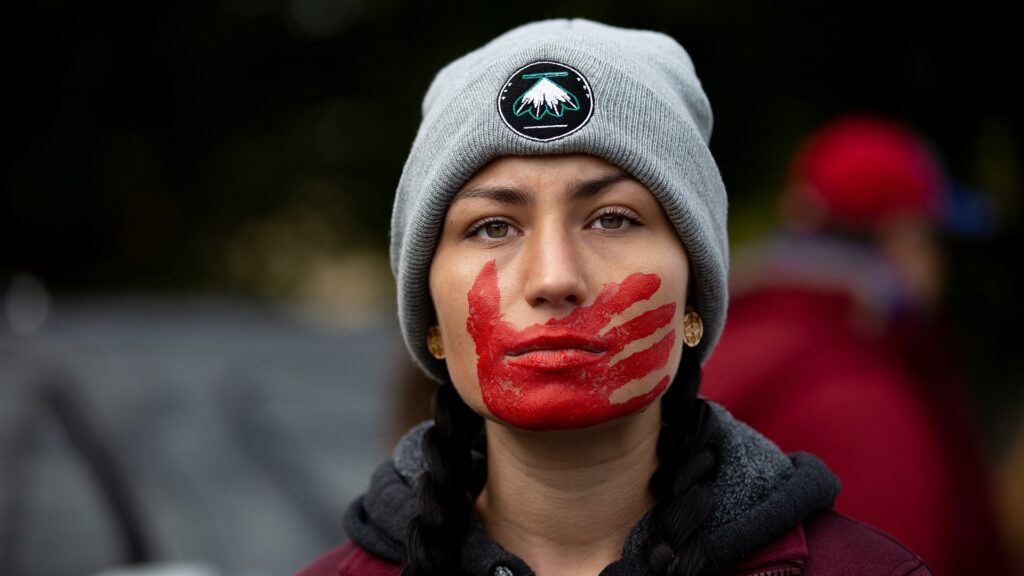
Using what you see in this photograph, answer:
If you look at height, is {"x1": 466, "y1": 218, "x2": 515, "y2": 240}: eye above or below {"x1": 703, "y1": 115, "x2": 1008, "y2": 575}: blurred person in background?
above

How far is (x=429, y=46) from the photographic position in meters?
8.02

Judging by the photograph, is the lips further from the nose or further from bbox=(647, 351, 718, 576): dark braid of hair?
bbox=(647, 351, 718, 576): dark braid of hair

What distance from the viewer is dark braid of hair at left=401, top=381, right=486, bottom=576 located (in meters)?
2.25

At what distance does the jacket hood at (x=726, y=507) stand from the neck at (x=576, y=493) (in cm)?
6

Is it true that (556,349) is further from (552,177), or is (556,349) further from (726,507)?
(726,507)

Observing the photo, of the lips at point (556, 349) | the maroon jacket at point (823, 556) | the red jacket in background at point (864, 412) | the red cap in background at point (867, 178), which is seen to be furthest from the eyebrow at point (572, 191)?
the red cap in background at point (867, 178)

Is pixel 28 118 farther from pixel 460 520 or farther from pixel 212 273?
pixel 460 520

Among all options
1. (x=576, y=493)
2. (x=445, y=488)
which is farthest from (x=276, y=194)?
(x=576, y=493)

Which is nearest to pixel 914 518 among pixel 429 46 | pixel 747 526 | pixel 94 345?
pixel 747 526

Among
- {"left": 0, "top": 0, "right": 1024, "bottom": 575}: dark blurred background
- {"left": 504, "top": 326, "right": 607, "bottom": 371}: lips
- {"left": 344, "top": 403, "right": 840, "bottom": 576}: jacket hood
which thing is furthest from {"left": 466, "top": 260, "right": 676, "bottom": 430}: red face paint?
{"left": 0, "top": 0, "right": 1024, "bottom": 575}: dark blurred background

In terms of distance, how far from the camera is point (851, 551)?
89.3 inches

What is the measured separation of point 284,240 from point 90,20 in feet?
6.62

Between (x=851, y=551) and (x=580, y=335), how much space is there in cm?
61

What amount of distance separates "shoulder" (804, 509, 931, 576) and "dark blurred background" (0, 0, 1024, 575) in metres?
2.33
